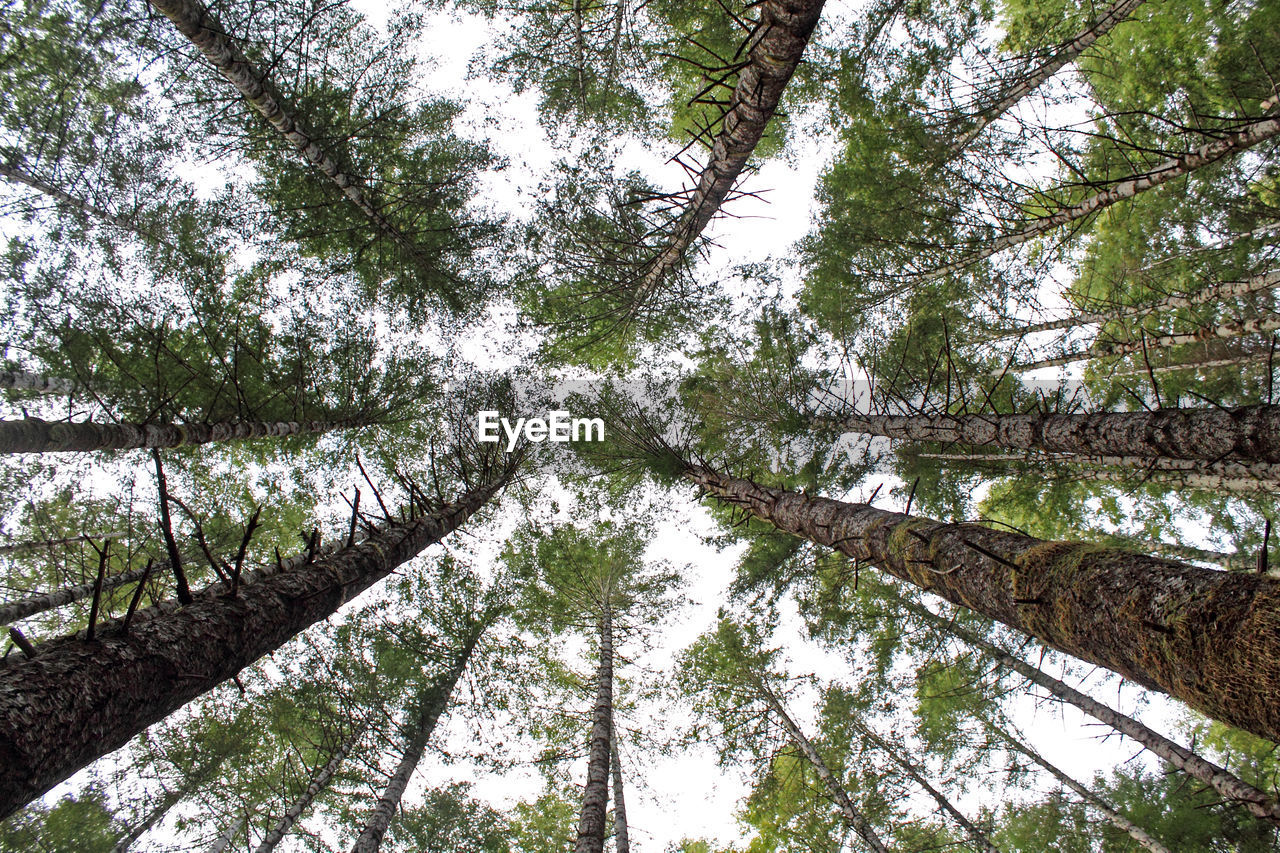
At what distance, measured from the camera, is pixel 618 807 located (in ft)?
27.7

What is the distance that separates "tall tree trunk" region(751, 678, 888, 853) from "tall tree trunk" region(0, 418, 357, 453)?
9.01 meters

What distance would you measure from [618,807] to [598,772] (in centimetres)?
326

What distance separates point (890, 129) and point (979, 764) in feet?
32.8

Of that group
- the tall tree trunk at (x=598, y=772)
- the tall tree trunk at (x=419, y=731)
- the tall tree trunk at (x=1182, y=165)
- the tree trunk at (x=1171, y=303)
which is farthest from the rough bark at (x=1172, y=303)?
the tall tree trunk at (x=419, y=731)

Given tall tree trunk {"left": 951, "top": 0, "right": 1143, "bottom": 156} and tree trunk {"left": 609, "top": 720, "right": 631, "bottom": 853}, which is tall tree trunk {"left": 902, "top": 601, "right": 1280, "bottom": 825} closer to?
tree trunk {"left": 609, "top": 720, "right": 631, "bottom": 853}

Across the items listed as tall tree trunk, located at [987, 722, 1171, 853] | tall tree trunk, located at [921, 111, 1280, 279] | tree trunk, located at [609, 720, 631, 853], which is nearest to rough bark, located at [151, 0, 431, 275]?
tall tree trunk, located at [921, 111, 1280, 279]

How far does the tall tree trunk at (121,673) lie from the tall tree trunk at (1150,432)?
5844mm

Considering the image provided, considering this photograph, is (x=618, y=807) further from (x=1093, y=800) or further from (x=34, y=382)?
(x=34, y=382)

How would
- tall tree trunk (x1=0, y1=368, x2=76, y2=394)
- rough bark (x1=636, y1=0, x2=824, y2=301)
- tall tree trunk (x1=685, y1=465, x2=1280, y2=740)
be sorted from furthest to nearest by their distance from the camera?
tall tree trunk (x1=0, y1=368, x2=76, y2=394), rough bark (x1=636, y1=0, x2=824, y2=301), tall tree trunk (x1=685, y1=465, x2=1280, y2=740)

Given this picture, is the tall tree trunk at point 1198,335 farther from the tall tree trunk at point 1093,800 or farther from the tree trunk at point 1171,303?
the tall tree trunk at point 1093,800

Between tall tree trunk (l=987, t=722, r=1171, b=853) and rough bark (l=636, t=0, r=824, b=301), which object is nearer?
rough bark (l=636, t=0, r=824, b=301)

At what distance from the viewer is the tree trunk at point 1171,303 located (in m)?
5.70

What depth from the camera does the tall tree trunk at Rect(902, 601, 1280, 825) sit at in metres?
4.59

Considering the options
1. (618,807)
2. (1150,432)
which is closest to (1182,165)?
(1150,432)
